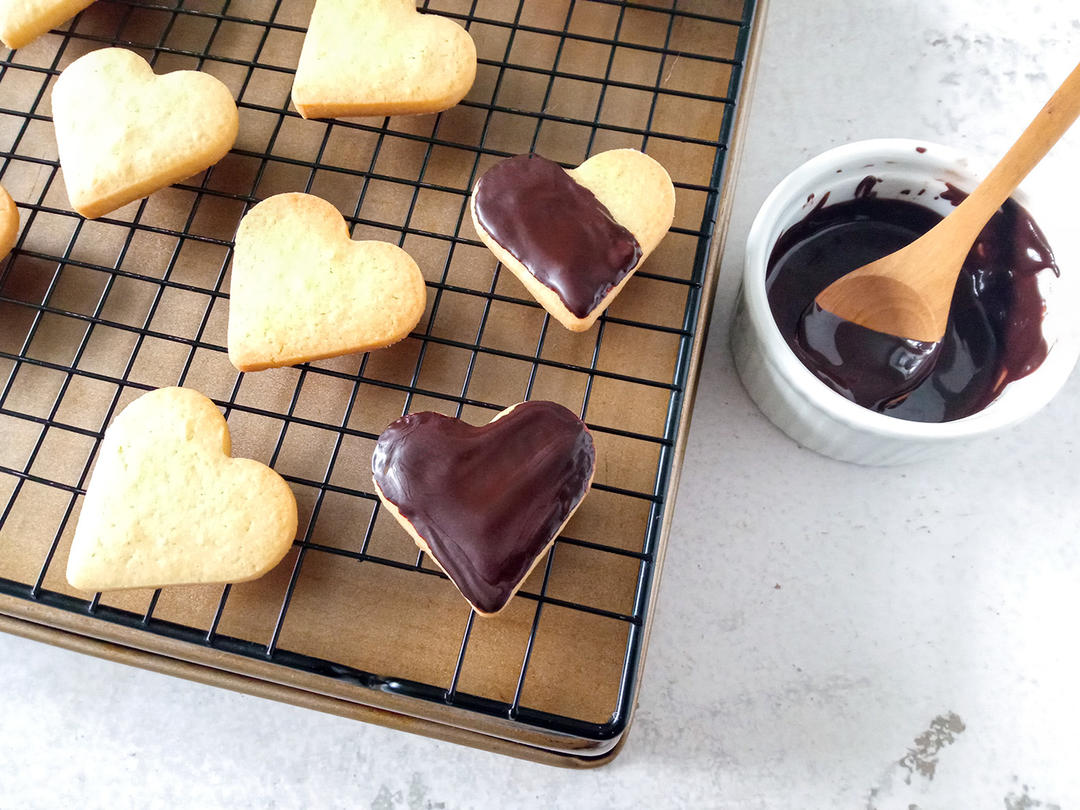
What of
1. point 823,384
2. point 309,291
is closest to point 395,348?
point 309,291

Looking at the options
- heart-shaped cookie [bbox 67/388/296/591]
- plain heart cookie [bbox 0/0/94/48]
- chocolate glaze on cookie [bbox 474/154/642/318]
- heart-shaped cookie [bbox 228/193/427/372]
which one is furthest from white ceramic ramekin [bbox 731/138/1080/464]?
plain heart cookie [bbox 0/0/94/48]

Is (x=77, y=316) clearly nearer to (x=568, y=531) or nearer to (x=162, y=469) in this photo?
(x=162, y=469)

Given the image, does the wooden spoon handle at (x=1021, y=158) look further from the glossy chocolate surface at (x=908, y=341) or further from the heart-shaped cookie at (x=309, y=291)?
the heart-shaped cookie at (x=309, y=291)

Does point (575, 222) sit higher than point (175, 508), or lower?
higher

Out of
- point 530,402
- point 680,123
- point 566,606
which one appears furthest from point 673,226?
point 566,606

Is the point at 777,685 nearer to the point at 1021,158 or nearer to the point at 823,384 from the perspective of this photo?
the point at 823,384
